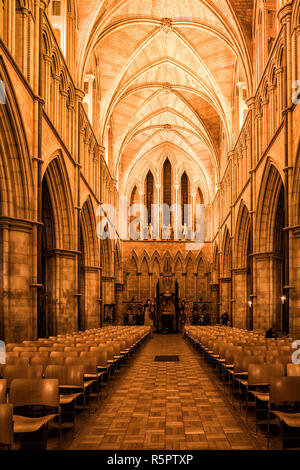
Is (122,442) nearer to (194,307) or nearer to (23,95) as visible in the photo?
(23,95)

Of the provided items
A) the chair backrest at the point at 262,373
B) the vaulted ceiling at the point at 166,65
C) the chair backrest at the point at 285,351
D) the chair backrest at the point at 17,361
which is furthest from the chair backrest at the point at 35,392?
the vaulted ceiling at the point at 166,65

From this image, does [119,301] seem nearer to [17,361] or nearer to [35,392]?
[17,361]

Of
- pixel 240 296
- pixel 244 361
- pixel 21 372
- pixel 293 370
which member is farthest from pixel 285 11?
pixel 240 296

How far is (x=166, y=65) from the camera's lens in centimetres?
3144

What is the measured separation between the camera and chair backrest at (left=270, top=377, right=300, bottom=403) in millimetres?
5766

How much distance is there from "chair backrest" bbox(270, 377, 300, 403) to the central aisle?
2.09 ft

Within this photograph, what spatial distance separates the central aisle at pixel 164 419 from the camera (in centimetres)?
579

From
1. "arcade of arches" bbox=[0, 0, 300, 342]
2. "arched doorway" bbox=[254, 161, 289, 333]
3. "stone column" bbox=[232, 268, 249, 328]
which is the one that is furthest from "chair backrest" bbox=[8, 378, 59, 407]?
"stone column" bbox=[232, 268, 249, 328]

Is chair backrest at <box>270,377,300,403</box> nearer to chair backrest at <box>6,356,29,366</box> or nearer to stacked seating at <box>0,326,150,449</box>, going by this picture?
stacked seating at <box>0,326,150,449</box>

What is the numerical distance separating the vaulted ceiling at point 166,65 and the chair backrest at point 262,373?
17.5 meters

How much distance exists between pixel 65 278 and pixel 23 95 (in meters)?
8.05

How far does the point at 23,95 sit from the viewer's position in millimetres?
12922

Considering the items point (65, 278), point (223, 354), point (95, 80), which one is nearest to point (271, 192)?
point (65, 278)

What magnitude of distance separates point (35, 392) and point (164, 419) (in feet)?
7.76
